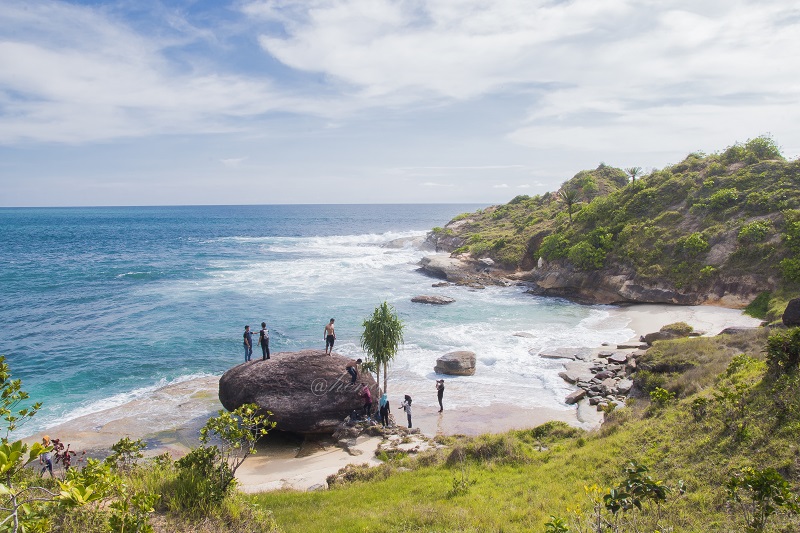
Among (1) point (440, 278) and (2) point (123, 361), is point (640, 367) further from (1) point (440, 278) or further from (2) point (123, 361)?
(1) point (440, 278)

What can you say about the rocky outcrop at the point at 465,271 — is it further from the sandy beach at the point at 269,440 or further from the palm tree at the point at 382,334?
the palm tree at the point at 382,334

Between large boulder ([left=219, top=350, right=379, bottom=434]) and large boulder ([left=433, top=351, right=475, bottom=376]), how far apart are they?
719 centimetres

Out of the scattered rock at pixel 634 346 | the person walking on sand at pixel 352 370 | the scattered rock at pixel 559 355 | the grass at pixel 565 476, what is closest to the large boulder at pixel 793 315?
the grass at pixel 565 476

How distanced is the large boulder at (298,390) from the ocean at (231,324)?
5.86m

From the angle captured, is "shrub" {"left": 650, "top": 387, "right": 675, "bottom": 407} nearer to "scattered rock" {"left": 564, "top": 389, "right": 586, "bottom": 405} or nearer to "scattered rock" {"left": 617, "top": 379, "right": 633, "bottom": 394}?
"scattered rock" {"left": 617, "top": 379, "right": 633, "bottom": 394}

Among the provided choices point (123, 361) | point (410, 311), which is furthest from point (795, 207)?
point (123, 361)

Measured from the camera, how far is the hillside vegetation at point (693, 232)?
123ft

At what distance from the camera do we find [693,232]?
43.6 m

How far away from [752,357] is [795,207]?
30006 millimetres

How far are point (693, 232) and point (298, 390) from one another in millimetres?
39728

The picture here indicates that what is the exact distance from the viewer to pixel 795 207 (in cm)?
3922

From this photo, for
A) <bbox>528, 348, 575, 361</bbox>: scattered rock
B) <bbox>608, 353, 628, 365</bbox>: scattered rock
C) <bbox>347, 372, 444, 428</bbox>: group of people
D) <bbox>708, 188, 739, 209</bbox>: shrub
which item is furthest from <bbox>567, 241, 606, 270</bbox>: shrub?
<bbox>347, 372, 444, 428</bbox>: group of people

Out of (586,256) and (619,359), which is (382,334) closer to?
(619,359)

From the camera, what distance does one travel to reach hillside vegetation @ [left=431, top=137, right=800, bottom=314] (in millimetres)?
37375
